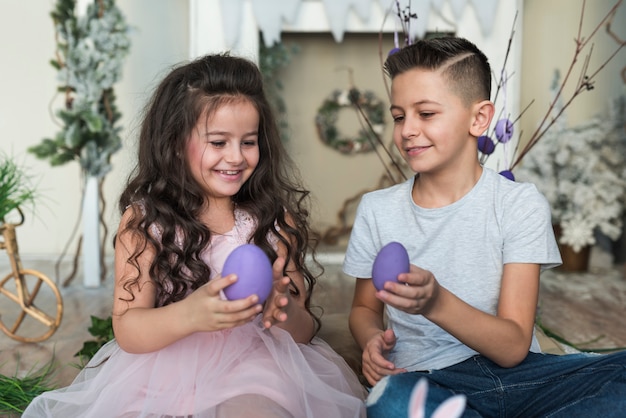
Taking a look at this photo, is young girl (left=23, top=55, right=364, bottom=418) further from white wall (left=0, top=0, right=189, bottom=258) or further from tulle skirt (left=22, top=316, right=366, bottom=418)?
white wall (left=0, top=0, right=189, bottom=258)

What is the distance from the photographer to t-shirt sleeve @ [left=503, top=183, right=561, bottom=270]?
1476 mm

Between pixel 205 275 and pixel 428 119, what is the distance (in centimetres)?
A: 60

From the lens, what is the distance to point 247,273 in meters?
1.16

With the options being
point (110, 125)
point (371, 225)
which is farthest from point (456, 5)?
point (371, 225)

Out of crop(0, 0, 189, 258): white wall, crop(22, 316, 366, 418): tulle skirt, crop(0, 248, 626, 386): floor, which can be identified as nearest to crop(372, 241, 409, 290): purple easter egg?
crop(22, 316, 366, 418): tulle skirt

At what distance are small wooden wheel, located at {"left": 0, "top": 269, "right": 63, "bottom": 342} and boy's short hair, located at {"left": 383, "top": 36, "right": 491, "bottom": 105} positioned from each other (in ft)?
5.26

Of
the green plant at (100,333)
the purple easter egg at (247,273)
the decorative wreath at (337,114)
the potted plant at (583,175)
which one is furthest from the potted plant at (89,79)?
the purple easter egg at (247,273)

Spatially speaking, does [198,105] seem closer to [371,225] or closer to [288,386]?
[371,225]

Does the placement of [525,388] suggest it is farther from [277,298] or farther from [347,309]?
[347,309]

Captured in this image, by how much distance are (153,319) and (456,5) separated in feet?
9.95

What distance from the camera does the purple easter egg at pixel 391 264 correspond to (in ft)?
3.76

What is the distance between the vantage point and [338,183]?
4988mm

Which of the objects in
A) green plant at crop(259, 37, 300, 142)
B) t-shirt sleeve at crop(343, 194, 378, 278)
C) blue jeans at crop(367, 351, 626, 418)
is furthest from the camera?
green plant at crop(259, 37, 300, 142)

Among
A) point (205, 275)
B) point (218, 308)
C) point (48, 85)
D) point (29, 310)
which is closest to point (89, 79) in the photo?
point (48, 85)
